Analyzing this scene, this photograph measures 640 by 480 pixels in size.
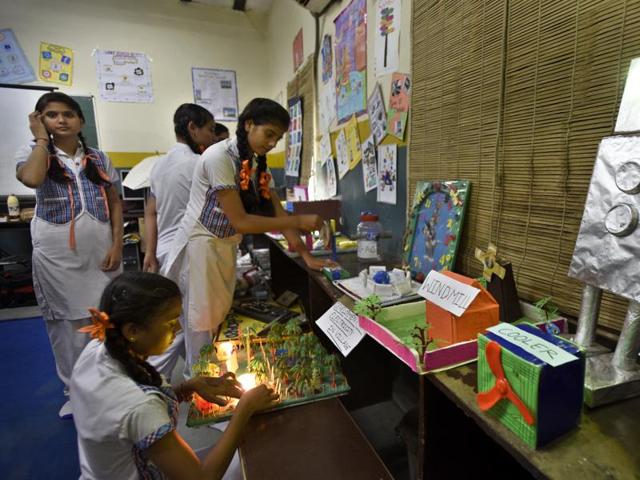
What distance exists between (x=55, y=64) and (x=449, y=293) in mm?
4375

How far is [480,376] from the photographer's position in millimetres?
546

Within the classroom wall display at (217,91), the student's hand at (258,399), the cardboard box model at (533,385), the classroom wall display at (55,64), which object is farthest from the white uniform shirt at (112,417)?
the classroom wall display at (55,64)

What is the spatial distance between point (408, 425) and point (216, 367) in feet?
2.26

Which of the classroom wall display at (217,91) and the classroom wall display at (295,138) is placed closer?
the classroom wall display at (295,138)

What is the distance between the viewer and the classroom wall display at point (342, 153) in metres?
1.93

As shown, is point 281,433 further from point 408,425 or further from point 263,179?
point 263,179

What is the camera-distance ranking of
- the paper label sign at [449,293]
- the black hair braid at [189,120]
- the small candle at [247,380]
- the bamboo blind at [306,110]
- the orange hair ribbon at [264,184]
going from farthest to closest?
1. the bamboo blind at [306,110]
2. the black hair braid at [189,120]
3. the orange hair ribbon at [264,184]
4. the small candle at [247,380]
5. the paper label sign at [449,293]

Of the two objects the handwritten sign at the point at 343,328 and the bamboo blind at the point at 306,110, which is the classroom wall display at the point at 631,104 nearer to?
the handwritten sign at the point at 343,328

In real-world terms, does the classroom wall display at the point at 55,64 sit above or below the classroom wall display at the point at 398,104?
above

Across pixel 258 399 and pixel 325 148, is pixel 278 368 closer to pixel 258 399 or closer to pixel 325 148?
pixel 258 399

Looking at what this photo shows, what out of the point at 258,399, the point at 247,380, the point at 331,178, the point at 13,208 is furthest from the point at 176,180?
the point at 13,208

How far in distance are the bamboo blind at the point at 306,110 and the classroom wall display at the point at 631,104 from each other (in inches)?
78.5

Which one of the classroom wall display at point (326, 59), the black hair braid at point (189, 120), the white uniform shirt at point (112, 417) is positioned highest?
the classroom wall display at point (326, 59)

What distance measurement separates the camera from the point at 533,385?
462 millimetres
